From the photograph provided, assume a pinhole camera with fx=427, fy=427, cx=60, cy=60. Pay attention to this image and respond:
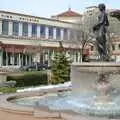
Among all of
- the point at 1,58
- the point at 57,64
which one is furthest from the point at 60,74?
the point at 1,58

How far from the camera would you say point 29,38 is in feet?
225

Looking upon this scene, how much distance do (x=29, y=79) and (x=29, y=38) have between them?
37.2 meters

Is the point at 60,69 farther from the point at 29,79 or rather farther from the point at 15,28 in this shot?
the point at 15,28

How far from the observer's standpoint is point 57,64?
33.1 metres

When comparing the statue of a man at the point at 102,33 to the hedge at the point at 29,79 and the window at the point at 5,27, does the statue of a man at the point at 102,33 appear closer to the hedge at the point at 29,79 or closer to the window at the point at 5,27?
the hedge at the point at 29,79

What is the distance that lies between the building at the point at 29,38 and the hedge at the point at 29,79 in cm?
2735

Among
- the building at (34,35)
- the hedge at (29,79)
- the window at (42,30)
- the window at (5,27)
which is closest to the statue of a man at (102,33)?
the hedge at (29,79)

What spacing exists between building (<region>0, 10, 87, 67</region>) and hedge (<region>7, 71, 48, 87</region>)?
27.4m

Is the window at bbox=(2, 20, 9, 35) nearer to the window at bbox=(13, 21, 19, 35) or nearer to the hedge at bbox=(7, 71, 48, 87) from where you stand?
the window at bbox=(13, 21, 19, 35)

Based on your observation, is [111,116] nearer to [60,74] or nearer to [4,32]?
[60,74]

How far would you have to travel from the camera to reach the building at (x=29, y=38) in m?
63.2

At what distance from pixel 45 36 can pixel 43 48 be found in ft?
13.0

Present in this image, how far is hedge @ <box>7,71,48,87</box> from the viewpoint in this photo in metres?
30.6

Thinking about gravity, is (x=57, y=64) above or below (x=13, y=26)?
below
